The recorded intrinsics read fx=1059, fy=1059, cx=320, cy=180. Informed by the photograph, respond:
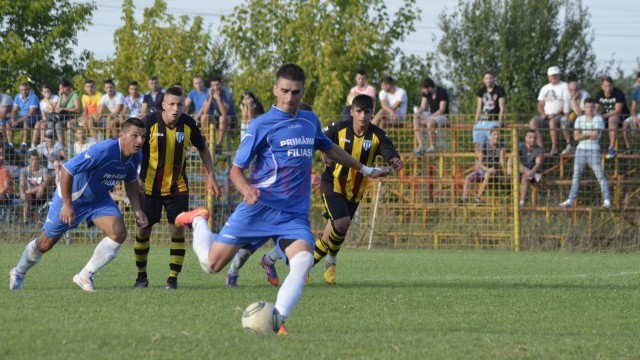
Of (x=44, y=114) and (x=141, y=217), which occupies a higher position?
(x=44, y=114)

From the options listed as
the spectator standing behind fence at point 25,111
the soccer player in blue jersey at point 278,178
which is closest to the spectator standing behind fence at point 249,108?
the spectator standing behind fence at point 25,111

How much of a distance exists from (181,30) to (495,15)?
16.9 m

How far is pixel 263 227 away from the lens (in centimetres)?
849

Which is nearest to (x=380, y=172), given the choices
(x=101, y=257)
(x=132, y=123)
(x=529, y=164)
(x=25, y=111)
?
(x=132, y=123)

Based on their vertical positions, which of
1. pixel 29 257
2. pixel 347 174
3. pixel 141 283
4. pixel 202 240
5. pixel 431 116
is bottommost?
pixel 141 283

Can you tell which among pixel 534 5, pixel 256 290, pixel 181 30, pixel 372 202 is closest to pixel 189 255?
pixel 372 202

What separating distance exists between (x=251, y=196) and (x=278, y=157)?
0.59m

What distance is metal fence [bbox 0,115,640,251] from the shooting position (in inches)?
828

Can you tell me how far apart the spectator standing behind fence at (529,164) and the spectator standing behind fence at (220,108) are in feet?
19.3

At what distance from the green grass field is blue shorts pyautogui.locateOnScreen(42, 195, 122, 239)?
656mm

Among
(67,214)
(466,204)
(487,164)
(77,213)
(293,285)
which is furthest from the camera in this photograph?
(487,164)

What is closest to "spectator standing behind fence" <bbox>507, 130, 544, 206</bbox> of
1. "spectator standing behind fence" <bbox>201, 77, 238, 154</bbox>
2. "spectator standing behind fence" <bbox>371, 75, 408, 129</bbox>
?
"spectator standing behind fence" <bbox>371, 75, 408, 129</bbox>

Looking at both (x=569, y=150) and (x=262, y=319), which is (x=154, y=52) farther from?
(x=262, y=319)

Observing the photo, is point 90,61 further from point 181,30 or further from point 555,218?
point 555,218
